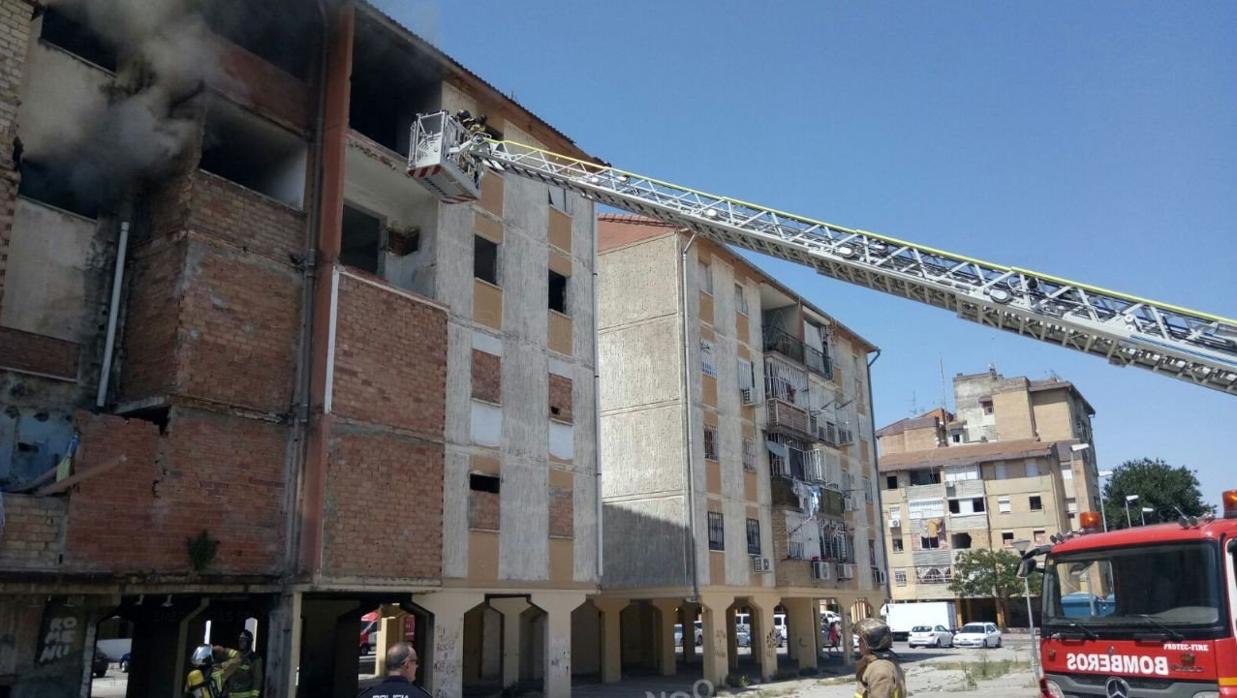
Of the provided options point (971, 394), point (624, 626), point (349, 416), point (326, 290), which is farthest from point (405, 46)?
point (971, 394)

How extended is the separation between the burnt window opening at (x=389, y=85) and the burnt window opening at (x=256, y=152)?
2.91 meters

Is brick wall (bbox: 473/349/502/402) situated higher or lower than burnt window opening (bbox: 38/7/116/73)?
lower

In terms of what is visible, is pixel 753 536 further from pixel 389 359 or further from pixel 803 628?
pixel 389 359

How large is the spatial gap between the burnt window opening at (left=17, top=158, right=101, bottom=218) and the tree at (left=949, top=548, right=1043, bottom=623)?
179 ft

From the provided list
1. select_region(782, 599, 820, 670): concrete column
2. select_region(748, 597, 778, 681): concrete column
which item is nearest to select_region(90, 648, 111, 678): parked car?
select_region(748, 597, 778, 681): concrete column

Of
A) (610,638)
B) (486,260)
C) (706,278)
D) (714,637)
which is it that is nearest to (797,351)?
(706,278)

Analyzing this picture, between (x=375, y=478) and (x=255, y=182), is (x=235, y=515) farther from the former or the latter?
(x=255, y=182)

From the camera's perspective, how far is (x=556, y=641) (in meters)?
20.0

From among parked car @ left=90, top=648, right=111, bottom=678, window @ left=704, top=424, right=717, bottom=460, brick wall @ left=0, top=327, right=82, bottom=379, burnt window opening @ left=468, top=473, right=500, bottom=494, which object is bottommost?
parked car @ left=90, top=648, right=111, bottom=678

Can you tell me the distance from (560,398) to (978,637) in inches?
1311

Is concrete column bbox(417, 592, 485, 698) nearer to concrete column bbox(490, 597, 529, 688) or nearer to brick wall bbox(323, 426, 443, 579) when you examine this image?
brick wall bbox(323, 426, 443, 579)

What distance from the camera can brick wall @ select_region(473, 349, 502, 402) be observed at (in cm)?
1923

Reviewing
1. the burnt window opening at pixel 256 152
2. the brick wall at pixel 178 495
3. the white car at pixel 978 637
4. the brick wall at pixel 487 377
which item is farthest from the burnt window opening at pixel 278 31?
the white car at pixel 978 637

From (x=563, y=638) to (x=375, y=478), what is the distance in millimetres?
6864
